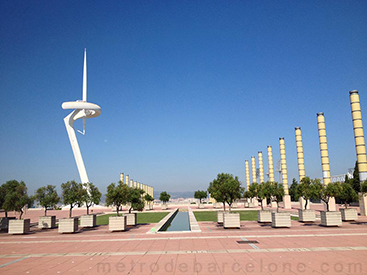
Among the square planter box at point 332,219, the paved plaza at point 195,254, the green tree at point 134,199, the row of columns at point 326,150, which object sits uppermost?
the row of columns at point 326,150

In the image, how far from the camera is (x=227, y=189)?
72.0 feet

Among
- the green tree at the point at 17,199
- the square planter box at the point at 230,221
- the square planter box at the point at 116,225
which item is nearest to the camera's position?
the square planter box at the point at 230,221

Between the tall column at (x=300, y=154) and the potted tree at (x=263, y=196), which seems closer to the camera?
the potted tree at (x=263, y=196)

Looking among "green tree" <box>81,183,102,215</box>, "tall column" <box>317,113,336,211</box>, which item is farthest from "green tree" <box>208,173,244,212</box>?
"tall column" <box>317,113,336,211</box>

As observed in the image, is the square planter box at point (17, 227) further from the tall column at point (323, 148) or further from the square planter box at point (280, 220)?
the tall column at point (323, 148)

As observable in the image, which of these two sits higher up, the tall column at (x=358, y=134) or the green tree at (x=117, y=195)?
the tall column at (x=358, y=134)

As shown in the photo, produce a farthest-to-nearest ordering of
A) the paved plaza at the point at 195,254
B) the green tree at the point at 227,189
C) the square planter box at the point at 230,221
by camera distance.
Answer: the green tree at the point at 227,189, the square planter box at the point at 230,221, the paved plaza at the point at 195,254

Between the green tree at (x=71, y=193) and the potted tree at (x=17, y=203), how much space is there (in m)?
2.53

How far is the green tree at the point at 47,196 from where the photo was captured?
23672 millimetres

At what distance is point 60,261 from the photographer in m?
11.1

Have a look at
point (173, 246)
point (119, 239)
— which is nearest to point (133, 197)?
point (119, 239)

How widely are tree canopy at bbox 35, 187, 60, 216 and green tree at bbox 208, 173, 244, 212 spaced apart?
13.2m

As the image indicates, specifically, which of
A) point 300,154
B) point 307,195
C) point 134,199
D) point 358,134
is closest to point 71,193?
point 134,199

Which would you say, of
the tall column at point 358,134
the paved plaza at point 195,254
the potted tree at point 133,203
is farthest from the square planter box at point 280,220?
the tall column at point 358,134
